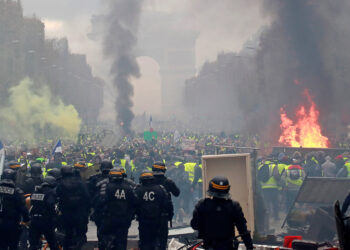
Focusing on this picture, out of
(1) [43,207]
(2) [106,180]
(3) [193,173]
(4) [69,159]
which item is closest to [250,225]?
(2) [106,180]

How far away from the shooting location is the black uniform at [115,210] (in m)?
9.02

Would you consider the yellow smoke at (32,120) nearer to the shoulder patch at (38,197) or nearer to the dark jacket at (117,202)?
the shoulder patch at (38,197)

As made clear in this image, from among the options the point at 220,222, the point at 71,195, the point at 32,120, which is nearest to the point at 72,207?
the point at 71,195

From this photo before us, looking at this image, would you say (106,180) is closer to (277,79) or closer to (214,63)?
(277,79)

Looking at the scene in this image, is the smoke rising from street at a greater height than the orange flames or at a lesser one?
greater

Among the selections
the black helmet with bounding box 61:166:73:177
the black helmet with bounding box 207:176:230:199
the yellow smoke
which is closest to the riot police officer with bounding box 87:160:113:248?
the black helmet with bounding box 61:166:73:177

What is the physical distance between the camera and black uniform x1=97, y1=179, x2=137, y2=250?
29.6 ft

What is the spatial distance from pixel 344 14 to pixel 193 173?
103 ft

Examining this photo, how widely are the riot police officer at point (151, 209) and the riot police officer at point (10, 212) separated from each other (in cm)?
194

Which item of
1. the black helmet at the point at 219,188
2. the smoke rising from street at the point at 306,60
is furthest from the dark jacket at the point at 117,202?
the smoke rising from street at the point at 306,60

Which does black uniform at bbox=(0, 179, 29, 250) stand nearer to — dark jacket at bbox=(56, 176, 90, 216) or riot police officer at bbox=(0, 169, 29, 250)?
riot police officer at bbox=(0, 169, 29, 250)

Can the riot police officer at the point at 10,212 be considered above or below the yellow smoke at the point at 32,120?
below

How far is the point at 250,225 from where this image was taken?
10.2 m

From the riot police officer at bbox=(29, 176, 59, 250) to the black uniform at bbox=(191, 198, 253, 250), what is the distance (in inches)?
Result: 148
